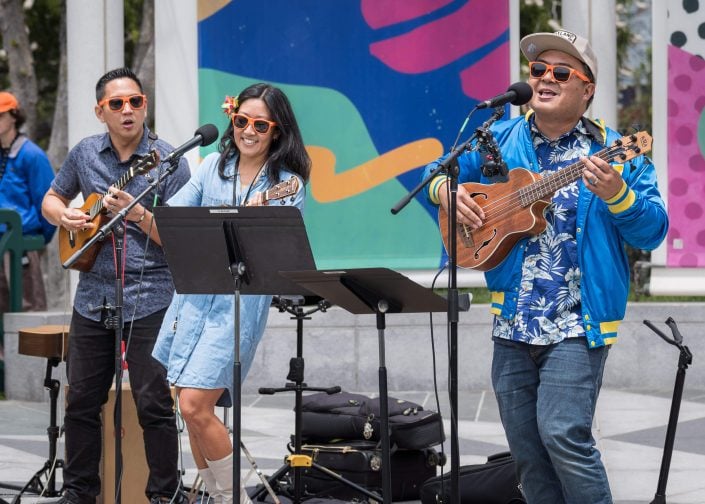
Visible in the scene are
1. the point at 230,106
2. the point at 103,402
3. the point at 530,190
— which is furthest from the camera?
the point at 103,402

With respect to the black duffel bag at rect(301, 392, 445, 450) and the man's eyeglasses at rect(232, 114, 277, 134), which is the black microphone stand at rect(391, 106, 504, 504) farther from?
the black duffel bag at rect(301, 392, 445, 450)

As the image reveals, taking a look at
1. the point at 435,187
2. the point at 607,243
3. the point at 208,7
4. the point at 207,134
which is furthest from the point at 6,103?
the point at 607,243

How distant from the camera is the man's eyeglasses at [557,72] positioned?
15.6 feet

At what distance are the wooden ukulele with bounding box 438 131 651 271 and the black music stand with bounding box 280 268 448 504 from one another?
213 mm

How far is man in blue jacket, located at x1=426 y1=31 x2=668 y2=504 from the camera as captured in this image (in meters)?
4.63

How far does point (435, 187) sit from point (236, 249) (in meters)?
0.80

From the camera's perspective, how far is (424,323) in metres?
9.93

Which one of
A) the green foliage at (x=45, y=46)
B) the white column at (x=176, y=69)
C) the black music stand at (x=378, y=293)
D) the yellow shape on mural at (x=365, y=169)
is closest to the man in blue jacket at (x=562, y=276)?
the black music stand at (x=378, y=293)

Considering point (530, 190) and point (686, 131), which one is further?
point (686, 131)

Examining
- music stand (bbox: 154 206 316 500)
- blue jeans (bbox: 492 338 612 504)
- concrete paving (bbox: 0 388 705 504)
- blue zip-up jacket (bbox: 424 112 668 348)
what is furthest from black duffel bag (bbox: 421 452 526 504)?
blue zip-up jacket (bbox: 424 112 668 348)

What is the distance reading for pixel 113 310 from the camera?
238 inches

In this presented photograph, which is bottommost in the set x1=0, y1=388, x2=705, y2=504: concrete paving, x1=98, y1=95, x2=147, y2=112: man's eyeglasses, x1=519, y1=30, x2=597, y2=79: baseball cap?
x1=0, y1=388, x2=705, y2=504: concrete paving

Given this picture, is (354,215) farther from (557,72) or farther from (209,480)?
(557,72)

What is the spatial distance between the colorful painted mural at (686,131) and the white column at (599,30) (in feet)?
1.46
